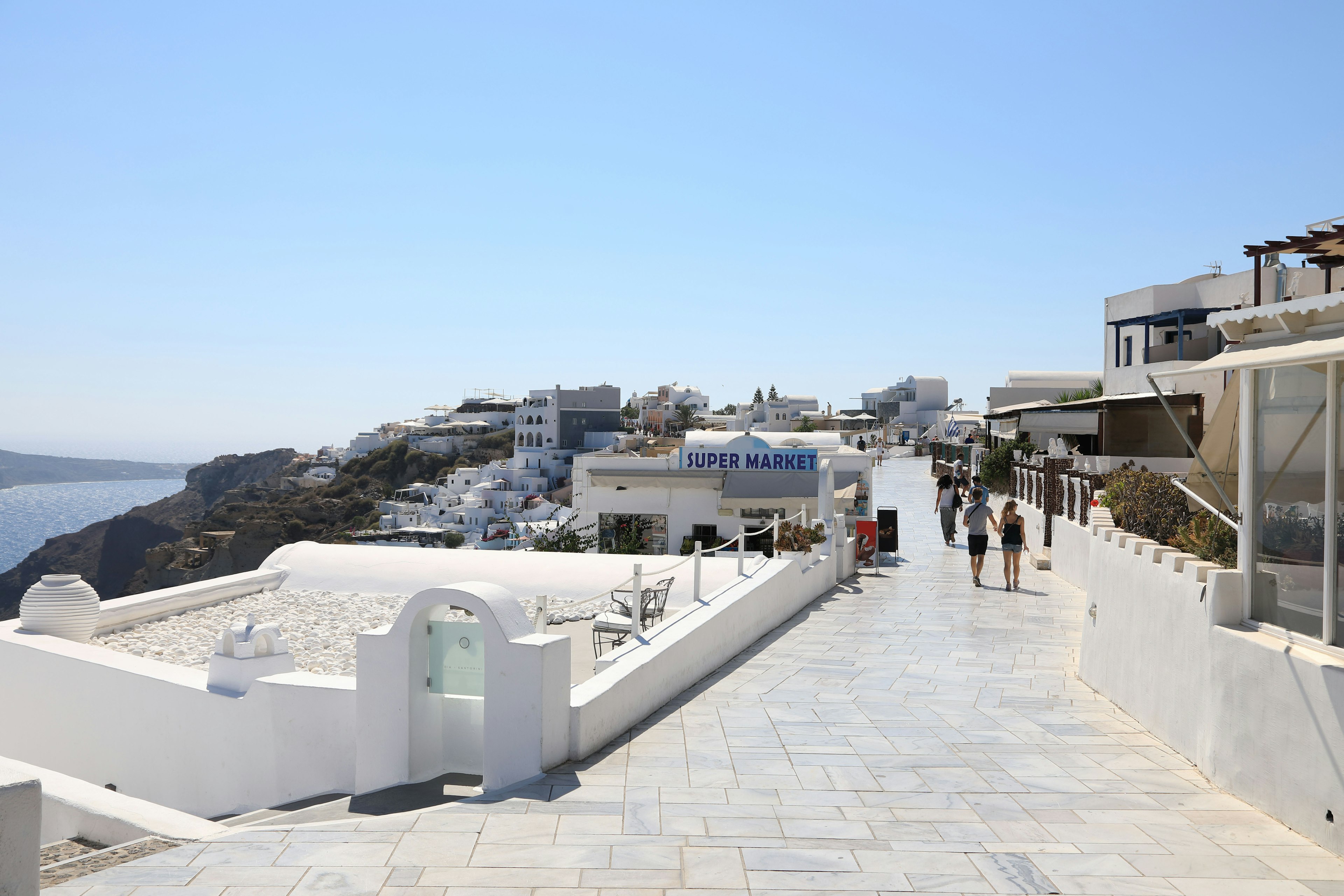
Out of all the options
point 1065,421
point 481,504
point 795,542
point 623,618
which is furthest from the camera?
point 481,504

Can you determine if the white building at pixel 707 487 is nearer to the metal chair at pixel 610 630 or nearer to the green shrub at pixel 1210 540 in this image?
the metal chair at pixel 610 630

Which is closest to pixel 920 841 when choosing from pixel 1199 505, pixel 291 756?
pixel 1199 505

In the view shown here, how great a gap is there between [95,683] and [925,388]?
93.3 meters

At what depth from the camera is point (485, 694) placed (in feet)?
20.2

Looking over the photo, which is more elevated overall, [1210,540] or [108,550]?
[1210,540]

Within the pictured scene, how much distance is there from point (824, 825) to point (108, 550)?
415 ft

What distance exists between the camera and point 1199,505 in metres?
7.54

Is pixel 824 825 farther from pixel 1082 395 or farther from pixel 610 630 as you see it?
pixel 1082 395

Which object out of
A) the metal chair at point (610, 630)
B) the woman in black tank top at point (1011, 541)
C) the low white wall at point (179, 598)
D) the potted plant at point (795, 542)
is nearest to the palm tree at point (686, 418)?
the woman in black tank top at point (1011, 541)

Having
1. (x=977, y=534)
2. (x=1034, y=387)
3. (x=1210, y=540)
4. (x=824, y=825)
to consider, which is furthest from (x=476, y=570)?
(x=1034, y=387)

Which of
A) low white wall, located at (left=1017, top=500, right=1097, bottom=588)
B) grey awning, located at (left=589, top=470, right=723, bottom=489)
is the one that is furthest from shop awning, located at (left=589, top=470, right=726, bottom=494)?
low white wall, located at (left=1017, top=500, right=1097, bottom=588)

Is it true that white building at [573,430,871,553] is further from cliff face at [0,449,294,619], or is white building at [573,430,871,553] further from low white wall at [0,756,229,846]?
cliff face at [0,449,294,619]

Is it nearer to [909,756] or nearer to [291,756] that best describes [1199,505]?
[909,756]

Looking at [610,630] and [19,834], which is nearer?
[19,834]
